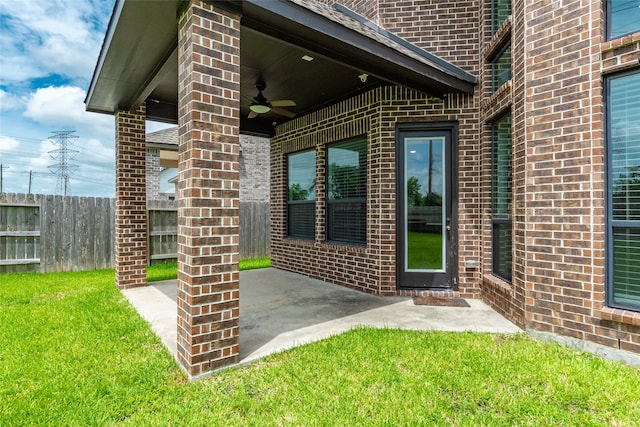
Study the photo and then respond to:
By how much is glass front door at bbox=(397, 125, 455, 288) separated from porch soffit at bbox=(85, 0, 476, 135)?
840 mm

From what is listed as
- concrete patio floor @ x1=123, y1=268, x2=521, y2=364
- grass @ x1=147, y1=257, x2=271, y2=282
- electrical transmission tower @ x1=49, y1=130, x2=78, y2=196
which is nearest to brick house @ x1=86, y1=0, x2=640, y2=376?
concrete patio floor @ x1=123, y1=268, x2=521, y2=364

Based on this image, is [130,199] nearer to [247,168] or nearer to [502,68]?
[502,68]

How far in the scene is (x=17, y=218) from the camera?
23.4 feet

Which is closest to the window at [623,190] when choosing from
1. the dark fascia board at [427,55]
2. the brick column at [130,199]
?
the dark fascia board at [427,55]

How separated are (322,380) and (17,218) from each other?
308 inches

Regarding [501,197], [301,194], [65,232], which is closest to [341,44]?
[501,197]

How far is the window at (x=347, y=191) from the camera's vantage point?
5.86m

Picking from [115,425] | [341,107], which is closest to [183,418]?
[115,425]

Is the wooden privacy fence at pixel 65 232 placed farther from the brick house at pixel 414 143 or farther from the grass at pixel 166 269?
the brick house at pixel 414 143

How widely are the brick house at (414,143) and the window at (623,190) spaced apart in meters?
0.01

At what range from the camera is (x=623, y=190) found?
306 cm

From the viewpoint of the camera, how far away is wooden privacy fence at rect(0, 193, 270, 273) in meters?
7.07

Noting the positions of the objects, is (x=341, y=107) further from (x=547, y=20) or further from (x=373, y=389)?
(x=373, y=389)

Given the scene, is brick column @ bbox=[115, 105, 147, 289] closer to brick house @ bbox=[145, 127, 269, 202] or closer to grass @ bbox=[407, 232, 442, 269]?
grass @ bbox=[407, 232, 442, 269]
